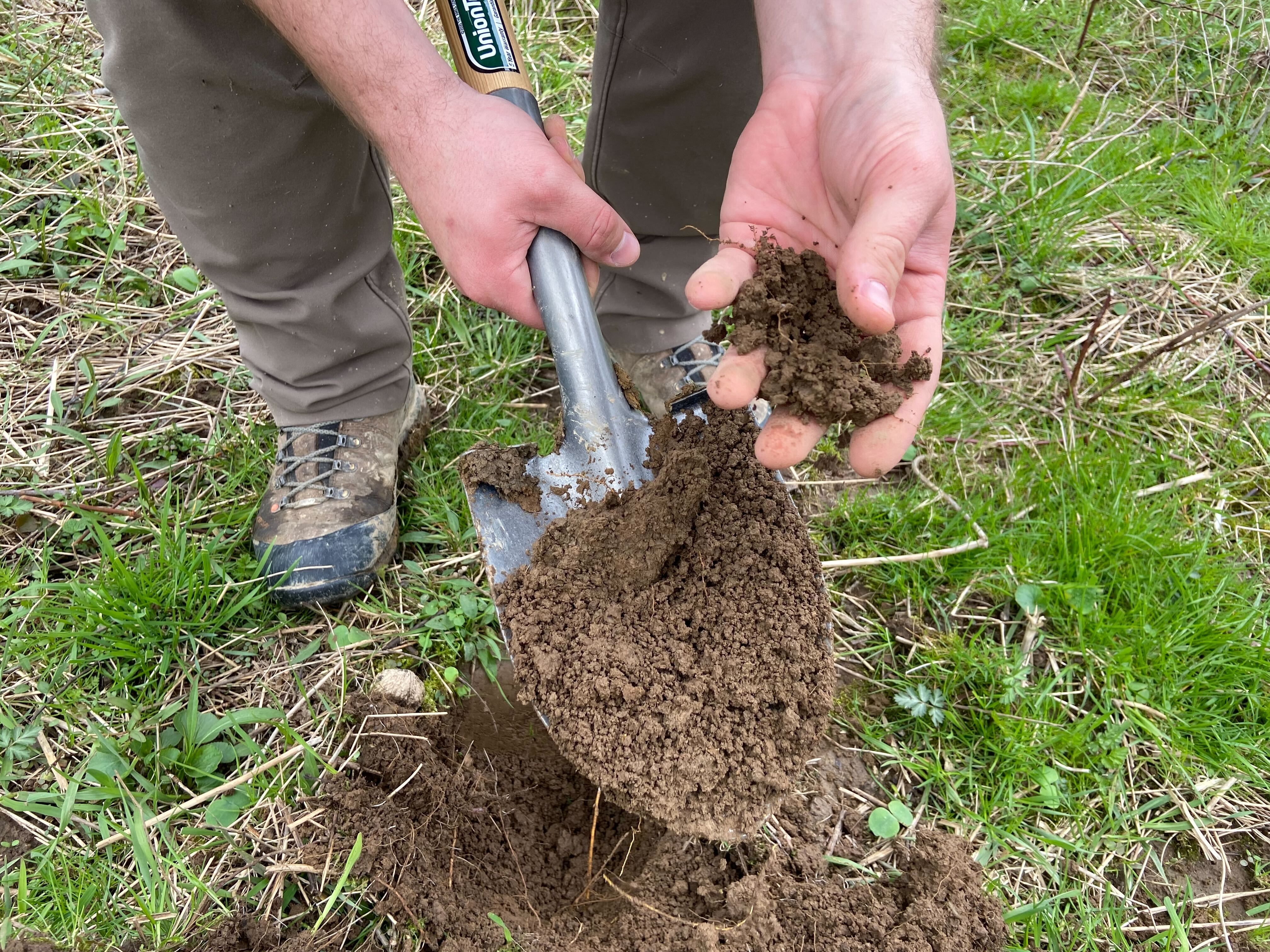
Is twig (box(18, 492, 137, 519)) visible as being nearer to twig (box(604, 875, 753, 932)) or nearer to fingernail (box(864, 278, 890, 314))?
twig (box(604, 875, 753, 932))

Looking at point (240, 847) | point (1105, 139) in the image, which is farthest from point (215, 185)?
point (1105, 139)

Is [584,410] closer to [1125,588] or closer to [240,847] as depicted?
[240,847]

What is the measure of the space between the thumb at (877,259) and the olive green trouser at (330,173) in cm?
81

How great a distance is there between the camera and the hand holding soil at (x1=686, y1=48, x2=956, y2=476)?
1399 mm

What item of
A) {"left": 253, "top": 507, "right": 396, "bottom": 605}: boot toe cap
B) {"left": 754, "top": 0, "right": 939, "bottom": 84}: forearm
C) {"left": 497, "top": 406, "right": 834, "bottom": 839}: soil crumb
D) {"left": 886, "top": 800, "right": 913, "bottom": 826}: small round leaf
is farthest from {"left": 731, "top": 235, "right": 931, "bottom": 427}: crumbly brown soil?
{"left": 253, "top": 507, "right": 396, "bottom": 605}: boot toe cap

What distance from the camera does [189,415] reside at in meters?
2.41

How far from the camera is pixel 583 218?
4.97ft

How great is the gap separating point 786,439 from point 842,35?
33.4 inches

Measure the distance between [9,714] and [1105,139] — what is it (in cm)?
398

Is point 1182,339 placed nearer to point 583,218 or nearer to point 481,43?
point 583,218

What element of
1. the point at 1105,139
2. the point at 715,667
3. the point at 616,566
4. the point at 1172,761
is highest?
the point at 616,566

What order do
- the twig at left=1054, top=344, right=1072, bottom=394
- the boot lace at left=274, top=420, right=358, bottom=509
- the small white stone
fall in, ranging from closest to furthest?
the small white stone
the boot lace at left=274, top=420, right=358, bottom=509
the twig at left=1054, top=344, right=1072, bottom=394

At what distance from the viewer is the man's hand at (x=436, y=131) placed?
1389mm

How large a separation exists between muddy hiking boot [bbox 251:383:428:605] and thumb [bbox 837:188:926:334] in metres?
1.36
